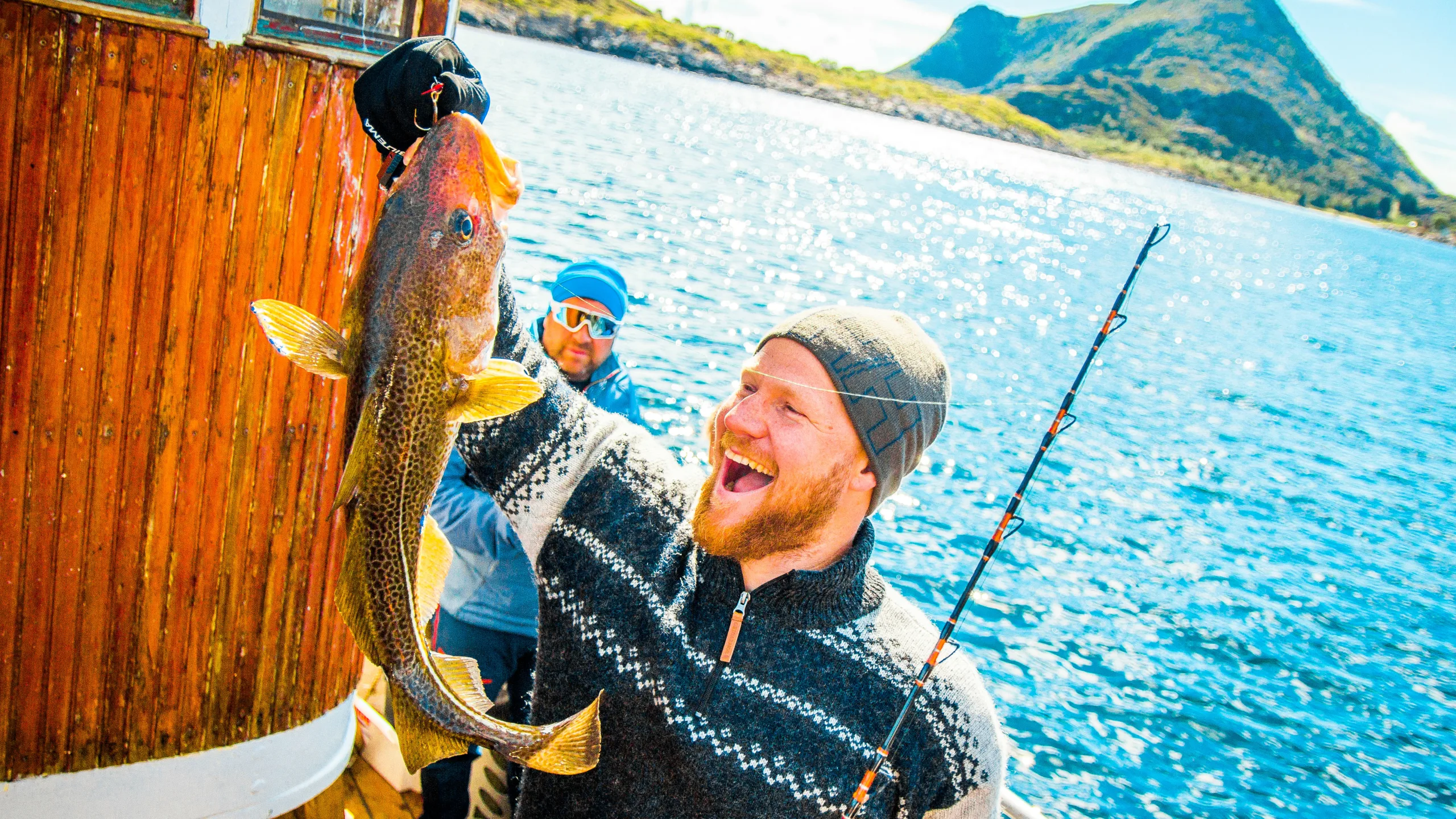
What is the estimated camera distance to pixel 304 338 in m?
2.18

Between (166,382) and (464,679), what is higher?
(166,382)

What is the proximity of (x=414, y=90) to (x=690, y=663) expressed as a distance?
172 centimetres

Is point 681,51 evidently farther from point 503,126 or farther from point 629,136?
point 503,126

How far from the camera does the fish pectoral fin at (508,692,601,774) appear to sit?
235 centimetres

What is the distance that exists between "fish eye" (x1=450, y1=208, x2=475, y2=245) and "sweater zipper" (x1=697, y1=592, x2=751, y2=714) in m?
1.35

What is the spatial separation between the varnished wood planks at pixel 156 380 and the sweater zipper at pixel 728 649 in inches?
69.9

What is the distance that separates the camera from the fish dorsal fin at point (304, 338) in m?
2.11

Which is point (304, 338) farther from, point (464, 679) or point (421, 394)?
point (464, 679)

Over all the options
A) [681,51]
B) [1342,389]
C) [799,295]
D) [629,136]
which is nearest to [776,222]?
[799,295]

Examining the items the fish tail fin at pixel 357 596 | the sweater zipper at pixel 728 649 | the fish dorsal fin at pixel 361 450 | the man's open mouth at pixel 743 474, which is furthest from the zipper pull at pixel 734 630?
the fish dorsal fin at pixel 361 450

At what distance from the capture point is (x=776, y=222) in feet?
127

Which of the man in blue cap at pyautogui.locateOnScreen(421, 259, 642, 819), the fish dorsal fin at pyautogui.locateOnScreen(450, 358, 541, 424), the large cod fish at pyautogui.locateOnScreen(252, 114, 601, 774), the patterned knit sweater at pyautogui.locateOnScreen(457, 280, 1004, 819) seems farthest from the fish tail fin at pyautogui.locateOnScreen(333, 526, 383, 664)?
the man in blue cap at pyautogui.locateOnScreen(421, 259, 642, 819)

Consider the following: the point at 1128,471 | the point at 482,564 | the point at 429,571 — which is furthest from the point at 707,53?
the point at 429,571

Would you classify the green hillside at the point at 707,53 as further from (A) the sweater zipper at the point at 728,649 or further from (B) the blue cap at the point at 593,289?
(A) the sweater zipper at the point at 728,649
